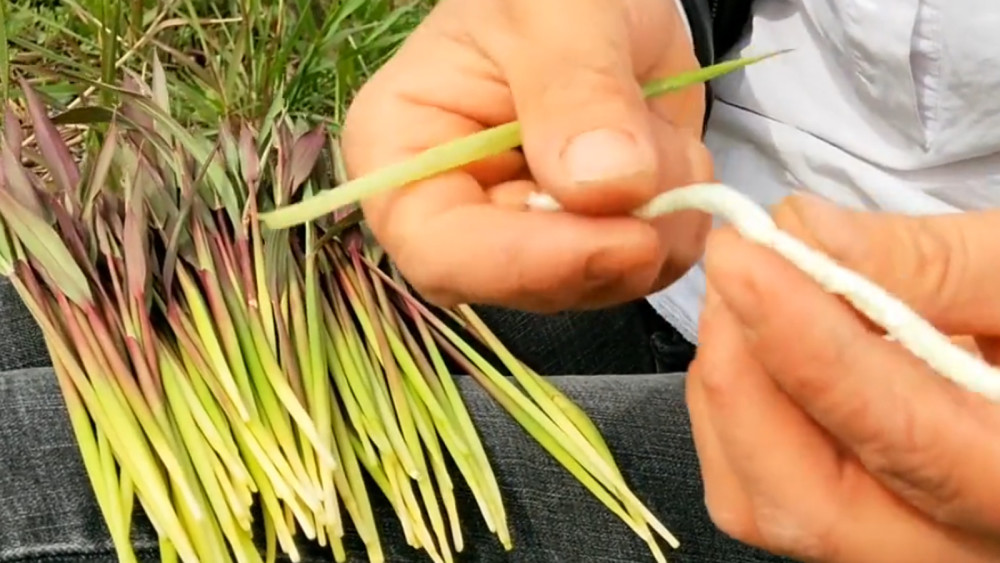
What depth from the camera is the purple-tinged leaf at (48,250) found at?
1.67ft

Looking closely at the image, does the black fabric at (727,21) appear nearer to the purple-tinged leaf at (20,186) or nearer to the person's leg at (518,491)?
the person's leg at (518,491)

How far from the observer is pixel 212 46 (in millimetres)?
816

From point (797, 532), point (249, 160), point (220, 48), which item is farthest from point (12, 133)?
point (797, 532)

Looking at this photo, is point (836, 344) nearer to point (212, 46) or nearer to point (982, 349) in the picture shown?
point (982, 349)

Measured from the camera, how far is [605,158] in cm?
36

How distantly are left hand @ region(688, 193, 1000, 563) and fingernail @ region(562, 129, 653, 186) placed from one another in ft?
0.17

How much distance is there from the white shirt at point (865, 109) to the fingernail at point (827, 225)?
10.2 inches

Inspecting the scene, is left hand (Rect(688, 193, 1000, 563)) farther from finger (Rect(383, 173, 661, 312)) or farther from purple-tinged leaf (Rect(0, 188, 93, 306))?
purple-tinged leaf (Rect(0, 188, 93, 306))

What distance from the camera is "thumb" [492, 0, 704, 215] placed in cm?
36

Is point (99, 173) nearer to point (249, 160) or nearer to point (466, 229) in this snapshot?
point (249, 160)

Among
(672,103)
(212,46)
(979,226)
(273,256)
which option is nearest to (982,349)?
(979,226)

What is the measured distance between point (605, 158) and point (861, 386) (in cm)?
12

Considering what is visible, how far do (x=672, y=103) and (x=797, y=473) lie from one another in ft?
0.78

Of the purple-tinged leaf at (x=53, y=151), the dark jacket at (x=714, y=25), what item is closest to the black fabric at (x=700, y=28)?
the dark jacket at (x=714, y=25)
